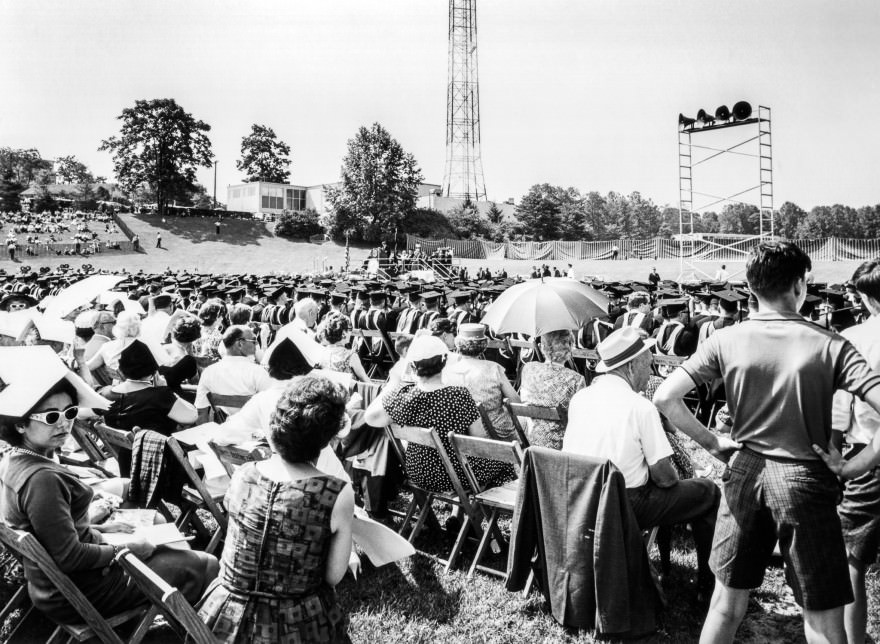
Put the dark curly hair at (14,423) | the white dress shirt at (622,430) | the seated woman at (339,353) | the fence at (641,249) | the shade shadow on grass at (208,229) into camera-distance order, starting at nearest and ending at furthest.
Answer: the dark curly hair at (14,423) → the white dress shirt at (622,430) → the seated woman at (339,353) → the fence at (641,249) → the shade shadow on grass at (208,229)

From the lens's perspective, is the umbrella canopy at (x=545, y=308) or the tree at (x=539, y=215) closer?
the umbrella canopy at (x=545, y=308)

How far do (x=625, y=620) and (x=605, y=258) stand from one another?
37361mm

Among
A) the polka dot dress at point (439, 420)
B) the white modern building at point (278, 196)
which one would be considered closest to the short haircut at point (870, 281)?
the polka dot dress at point (439, 420)

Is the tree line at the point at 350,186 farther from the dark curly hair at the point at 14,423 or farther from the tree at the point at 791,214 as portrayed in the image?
the tree at the point at 791,214

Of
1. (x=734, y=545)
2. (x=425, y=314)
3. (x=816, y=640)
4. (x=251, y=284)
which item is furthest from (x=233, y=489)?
(x=251, y=284)

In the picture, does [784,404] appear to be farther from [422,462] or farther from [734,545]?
[422,462]

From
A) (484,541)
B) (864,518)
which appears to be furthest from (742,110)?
(864,518)

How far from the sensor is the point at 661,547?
3.97 meters

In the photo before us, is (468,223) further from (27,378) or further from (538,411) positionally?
(27,378)

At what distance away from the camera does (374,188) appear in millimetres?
58906

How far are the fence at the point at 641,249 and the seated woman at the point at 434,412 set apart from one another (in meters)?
18.7

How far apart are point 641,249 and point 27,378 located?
36.9 m

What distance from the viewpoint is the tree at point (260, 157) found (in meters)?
77.8

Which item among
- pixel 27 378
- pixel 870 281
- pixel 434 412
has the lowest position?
pixel 434 412
